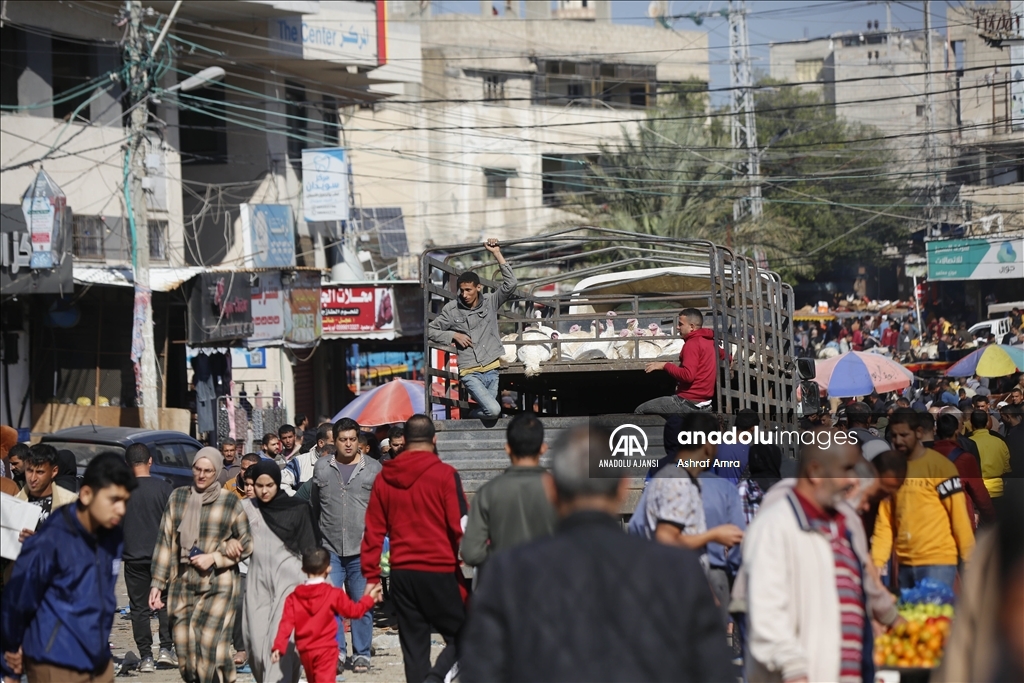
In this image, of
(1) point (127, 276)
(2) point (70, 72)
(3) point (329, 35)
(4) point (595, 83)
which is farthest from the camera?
(4) point (595, 83)

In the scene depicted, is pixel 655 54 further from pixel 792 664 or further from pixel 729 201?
pixel 792 664

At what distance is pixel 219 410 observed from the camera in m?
24.3

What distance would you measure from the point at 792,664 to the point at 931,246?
112 feet

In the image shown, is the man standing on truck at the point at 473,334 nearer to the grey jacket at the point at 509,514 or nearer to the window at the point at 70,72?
the grey jacket at the point at 509,514

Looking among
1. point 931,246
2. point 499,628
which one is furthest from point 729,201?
point 499,628

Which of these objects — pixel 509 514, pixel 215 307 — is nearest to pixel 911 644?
pixel 509 514

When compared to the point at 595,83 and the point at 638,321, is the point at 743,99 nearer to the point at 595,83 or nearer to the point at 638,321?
the point at 595,83

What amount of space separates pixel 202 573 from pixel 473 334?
448 centimetres

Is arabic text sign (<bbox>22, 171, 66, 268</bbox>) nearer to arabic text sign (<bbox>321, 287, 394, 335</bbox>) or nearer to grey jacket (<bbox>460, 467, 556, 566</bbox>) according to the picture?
arabic text sign (<bbox>321, 287, 394, 335</bbox>)

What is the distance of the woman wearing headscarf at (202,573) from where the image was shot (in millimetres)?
7773

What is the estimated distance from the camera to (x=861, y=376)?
65.1 ft

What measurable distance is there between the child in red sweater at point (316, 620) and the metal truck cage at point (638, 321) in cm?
432

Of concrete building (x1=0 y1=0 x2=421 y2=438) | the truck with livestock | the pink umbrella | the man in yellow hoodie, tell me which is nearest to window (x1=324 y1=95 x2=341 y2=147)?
concrete building (x1=0 y1=0 x2=421 y2=438)

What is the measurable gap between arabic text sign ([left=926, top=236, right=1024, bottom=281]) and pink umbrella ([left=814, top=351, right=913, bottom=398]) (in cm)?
1455
